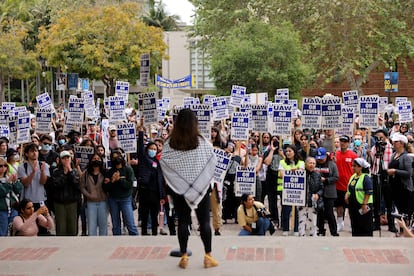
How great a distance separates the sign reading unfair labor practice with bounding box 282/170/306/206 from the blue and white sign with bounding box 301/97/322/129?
2685 mm

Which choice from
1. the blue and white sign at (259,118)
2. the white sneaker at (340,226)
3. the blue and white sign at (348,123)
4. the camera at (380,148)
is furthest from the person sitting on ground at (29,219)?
the blue and white sign at (348,123)

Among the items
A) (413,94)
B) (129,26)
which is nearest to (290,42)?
(129,26)

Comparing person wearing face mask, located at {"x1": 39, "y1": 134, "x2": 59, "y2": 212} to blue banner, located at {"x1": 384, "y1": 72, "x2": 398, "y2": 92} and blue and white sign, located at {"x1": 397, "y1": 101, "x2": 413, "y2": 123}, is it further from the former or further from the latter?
blue banner, located at {"x1": 384, "y1": 72, "x2": 398, "y2": 92}

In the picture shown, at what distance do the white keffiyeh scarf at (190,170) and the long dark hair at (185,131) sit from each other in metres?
0.07

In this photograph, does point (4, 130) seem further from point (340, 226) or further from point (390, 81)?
point (390, 81)

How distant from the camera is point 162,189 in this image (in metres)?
11.8

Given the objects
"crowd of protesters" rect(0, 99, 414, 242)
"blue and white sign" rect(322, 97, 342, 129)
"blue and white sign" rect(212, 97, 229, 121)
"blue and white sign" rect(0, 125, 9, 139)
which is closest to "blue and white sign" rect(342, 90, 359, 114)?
"blue and white sign" rect(212, 97, 229, 121)

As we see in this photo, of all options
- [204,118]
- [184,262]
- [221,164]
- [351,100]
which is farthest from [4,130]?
[184,262]

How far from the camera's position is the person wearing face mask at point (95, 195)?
35.4 ft

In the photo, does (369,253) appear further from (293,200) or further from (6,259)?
(6,259)

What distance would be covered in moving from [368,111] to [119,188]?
642 centimetres

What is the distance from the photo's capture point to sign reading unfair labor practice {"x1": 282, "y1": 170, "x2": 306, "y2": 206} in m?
11.2

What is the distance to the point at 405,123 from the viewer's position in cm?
1939

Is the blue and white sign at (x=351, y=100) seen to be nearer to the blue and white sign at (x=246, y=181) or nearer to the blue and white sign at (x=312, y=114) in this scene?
the blue and white sign at (x=312, y=114)
